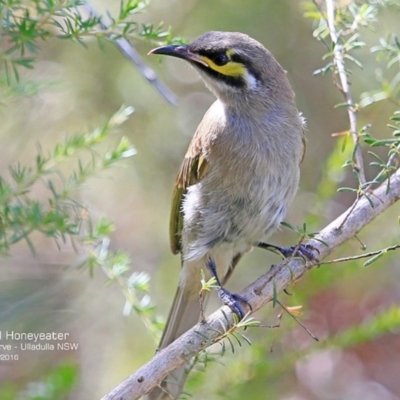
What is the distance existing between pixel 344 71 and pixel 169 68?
227 centimetres

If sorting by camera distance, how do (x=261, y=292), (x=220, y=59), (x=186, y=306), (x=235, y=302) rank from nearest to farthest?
(x=261, y=292), (x=235, y=302), (x=220, y=59), (x=186, y=306)

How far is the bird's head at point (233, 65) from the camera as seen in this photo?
3057 millimetres

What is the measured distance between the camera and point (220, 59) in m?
3.12

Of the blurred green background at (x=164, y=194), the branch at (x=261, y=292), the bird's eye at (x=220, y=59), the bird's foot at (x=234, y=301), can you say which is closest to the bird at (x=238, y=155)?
the bird's eye at (x=220, y=59)

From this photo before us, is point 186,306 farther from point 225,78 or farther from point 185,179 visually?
point 225,78

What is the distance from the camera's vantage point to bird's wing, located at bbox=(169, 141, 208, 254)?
11.2ft

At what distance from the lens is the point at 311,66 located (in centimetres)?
467

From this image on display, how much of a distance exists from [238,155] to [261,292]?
89 cm

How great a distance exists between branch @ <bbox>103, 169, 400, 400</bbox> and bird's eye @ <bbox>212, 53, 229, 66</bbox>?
3.01ft

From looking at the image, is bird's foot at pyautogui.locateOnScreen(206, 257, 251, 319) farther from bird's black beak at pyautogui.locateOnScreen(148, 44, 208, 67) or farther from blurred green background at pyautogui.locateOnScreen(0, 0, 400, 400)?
bird's black beak at pyautogui.locateOnScreen(148, 44, 208, 67)

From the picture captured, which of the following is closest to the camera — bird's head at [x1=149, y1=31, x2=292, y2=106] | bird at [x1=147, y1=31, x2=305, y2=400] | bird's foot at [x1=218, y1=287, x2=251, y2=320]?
bird's foot at [x1=218, y1=287, x2=251, y2=320]


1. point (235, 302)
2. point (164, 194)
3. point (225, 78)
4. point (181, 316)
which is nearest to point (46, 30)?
point (225, 78)

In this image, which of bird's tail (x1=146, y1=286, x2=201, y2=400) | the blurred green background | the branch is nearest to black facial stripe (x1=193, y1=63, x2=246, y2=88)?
the blurred green background

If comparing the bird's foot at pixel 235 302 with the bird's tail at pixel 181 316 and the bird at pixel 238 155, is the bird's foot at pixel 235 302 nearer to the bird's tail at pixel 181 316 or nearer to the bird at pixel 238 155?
the bird at pixel 238 155
